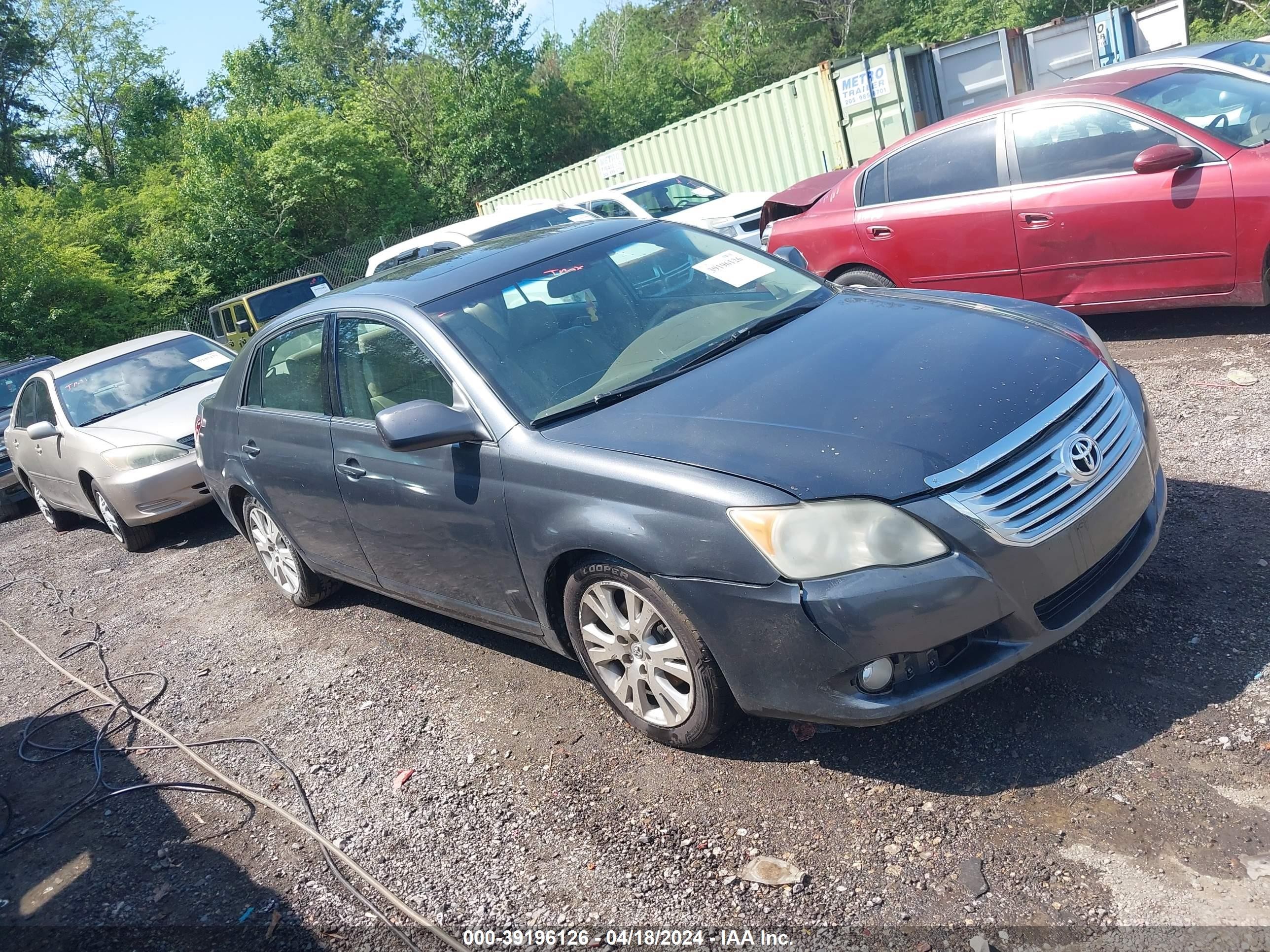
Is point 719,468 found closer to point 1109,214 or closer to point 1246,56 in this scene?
point 1109,214

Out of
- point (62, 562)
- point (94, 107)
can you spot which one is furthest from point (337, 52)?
point (62, 562)

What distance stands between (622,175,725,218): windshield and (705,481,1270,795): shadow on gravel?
11.6 meters

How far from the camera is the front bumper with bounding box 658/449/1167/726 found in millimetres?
2812

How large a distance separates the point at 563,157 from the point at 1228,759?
132 ft

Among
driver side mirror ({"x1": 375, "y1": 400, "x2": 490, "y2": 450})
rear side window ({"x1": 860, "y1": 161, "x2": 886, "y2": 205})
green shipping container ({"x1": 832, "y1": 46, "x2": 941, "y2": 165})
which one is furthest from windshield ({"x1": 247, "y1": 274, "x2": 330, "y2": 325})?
driver side mirror ({"x1": 375, "y1": 400, "x2": 490, "y2": 450})

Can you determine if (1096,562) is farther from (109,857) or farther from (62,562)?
(62,562)

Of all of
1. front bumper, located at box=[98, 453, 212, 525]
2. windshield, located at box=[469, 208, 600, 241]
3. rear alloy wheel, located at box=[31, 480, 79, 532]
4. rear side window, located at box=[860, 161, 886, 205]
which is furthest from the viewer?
windshield, located at box=[469, 208, 600, 241]

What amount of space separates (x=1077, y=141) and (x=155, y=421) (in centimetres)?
712

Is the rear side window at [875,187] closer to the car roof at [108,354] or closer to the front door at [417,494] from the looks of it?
the front door at [417,494]

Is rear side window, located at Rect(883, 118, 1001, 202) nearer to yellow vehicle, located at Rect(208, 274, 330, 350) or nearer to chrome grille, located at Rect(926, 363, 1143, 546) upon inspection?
chrome grille, located at Rect(926, 363, 1143, 546)

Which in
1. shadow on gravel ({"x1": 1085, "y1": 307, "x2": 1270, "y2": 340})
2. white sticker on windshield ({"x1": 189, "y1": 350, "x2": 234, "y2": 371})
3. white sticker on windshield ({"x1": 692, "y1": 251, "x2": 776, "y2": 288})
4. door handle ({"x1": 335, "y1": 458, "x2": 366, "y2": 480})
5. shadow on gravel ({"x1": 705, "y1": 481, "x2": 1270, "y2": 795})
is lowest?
shadow on gravel ({"x1": 1085, "y1": 307, "x2": 1270, "y2": 340})

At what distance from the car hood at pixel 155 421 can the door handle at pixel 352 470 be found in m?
3.90

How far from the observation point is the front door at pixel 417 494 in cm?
373

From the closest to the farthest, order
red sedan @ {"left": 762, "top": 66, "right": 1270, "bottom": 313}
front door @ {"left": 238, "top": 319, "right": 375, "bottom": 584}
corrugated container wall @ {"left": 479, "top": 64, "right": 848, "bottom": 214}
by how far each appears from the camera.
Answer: front door @ {"left": 238, "top": 319, "right": 375, "bottom": 584}, red sedan @ {"left": 762, "top": 66, "right": 1270, "bottom": 313}, corrugated container wall @ {"left": 479, "top": 64, "right": 848, "bottom": 214}
